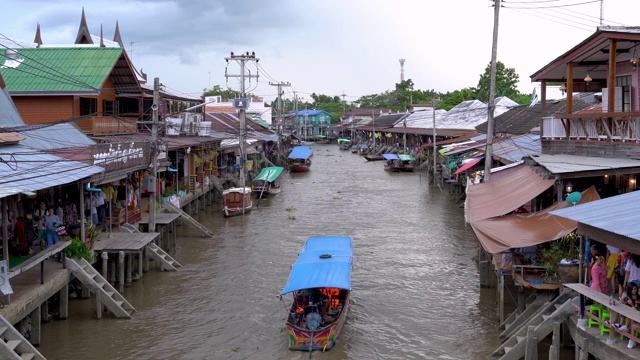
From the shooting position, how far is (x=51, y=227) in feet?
59.2

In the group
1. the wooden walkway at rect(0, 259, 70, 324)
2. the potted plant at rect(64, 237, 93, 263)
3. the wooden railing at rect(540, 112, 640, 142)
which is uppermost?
the wooden railing at rect(540, 112, 640, 142)

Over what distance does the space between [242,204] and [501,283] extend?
21.2m

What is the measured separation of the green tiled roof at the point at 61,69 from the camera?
27.5 meters

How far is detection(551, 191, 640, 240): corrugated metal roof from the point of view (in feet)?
34.1

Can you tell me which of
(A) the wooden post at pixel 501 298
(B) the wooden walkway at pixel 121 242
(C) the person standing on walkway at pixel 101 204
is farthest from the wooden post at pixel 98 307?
(A) the wooden post at pixel 501 298

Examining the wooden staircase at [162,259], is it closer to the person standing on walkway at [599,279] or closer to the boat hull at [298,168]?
the person standing on walkway at [599,279]

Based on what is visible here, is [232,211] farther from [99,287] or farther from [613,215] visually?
[613,215]

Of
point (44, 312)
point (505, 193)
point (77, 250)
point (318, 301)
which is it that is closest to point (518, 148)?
point (505, 193)

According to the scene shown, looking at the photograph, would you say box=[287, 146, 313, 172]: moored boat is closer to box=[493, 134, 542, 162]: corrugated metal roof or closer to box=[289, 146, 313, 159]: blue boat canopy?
box=[289, 146, 313, 159]: blue boat canopy

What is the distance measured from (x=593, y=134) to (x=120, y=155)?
1513cm

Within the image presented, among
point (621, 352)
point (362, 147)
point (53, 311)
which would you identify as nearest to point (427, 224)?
point (53, 311)

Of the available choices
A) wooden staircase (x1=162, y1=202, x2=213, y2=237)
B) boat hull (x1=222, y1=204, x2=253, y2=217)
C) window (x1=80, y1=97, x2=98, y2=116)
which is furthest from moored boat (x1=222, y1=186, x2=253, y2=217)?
window (x1=80, y1=97, x2=98, y2=116)

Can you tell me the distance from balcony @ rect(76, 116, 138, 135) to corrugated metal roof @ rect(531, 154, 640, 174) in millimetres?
16806

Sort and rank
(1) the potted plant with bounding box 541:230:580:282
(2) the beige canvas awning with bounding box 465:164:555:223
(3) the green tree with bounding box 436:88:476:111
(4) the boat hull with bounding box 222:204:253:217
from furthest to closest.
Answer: (3) the green tree with bounding box 436:88:476:111
(4) the boat hull with bounding box 222:204:253:217
(2) the beige canvas awning with bounding box 465:164:555:223
(1) the potted plant with bounding box 541:230:580:282
